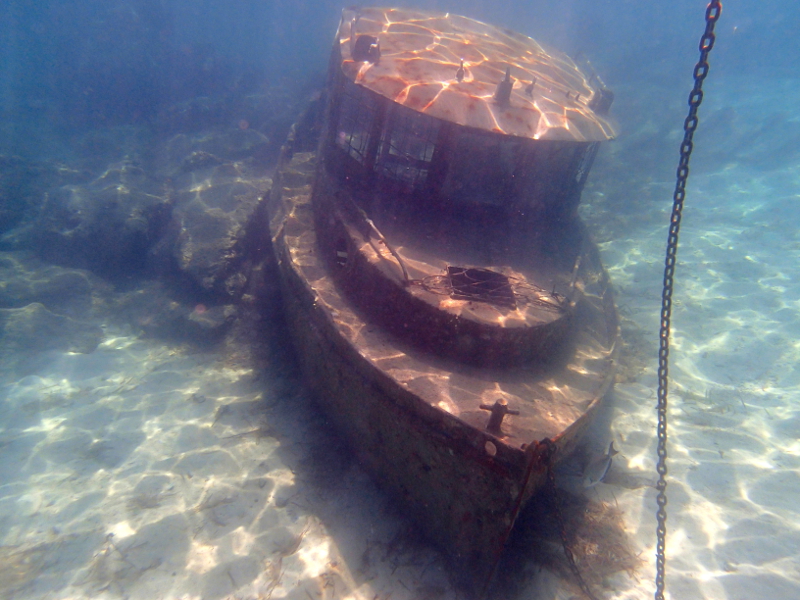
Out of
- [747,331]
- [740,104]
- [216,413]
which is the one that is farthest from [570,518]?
[740,104]

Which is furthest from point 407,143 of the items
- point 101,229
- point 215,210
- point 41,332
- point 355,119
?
point 101,229

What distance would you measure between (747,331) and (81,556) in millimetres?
12349

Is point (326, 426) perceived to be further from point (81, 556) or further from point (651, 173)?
point (651, 173)

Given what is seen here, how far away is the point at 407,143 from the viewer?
6.27 meters

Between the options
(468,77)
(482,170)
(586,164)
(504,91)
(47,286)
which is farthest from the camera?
(47,286)

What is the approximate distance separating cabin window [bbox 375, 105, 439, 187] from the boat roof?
447 mm

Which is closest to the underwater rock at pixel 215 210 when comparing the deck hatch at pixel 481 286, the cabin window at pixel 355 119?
the cabin window at pixel 355 119

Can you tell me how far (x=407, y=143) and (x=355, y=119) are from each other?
3.42ft

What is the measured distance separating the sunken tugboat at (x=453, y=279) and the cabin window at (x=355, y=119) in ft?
0.18

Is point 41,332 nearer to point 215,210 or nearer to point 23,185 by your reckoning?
point 215,210

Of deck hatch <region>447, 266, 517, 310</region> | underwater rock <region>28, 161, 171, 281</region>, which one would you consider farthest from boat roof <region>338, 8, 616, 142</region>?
underwater rock <region>28, 161, 171, 281</region>

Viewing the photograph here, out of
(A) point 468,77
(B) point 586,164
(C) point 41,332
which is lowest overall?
(C) point 41,332

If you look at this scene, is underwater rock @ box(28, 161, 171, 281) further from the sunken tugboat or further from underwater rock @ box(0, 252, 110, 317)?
the sunken tugboat

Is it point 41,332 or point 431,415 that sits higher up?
point 431,415
